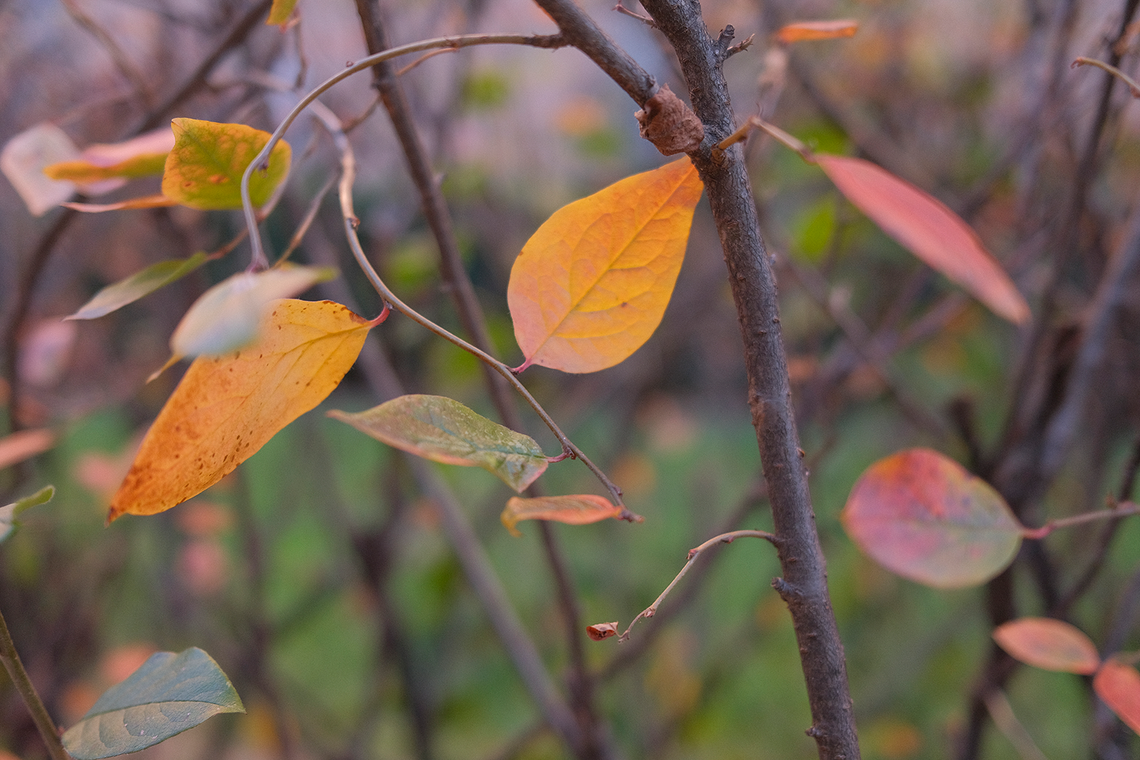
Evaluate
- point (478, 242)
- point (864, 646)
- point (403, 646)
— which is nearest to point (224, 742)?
Result: point (403, 646)

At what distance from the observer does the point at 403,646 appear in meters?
1.02

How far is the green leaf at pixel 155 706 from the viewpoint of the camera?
214mm

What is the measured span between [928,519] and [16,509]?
321 millimetres

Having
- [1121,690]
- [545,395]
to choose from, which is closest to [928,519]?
[1121,690]

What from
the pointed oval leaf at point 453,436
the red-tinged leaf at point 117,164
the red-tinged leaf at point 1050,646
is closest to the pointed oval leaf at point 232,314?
the pointed oval leaf at point 453,436

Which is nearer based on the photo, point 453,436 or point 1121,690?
point 453,436

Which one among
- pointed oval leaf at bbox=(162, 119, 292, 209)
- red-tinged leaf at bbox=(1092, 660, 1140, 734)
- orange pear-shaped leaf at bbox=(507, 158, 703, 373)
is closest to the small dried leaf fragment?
orange pear-shaped leaf at bbox=(507, 158, 703, 373)

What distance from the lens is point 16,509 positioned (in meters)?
0.18

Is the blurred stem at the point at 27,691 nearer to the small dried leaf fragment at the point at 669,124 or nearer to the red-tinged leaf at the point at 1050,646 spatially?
the small dried leaf fragment at the point at 669,124

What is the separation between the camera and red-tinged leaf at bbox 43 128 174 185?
0.87 ft

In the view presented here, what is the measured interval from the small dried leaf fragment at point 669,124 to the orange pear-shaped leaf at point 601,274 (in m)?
0.02

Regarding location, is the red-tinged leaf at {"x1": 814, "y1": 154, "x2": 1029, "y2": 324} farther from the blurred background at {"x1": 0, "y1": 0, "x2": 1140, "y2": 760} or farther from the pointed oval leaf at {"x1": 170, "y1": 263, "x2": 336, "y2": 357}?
the blurred background at {"x1": 0, "y1": 0, "x2": 1140, "y2": 760}

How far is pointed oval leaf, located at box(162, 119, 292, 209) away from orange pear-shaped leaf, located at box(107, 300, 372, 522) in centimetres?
7

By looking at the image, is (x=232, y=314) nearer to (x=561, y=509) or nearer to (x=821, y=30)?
(x=561, y=509)
